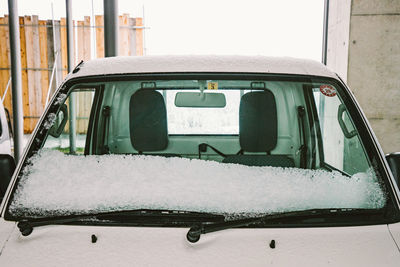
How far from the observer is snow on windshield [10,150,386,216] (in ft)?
5.14

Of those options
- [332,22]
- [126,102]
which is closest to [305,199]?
[126,102]

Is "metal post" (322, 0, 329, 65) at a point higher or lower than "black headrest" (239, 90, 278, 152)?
higher

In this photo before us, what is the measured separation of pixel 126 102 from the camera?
2771 mm

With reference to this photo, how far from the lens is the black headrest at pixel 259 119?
2.18 meters

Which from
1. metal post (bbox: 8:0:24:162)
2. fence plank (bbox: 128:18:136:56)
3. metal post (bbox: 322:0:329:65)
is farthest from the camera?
fence plank (bbox: 128:18:136:56)

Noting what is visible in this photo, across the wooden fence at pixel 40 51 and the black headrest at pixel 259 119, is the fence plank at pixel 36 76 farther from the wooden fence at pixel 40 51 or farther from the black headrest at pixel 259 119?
the black headrest at pixel 259 119

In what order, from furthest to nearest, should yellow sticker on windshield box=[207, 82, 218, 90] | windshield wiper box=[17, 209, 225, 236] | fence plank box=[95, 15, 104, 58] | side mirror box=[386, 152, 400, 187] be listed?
fence plank box=[95, 15, 104, 58] → yellow sticker on windshield box=[207, 82, 218, 90] → side mirror box=[386, 152, 400, 187] → windshield wiper box=[17, 209, 225, 236]

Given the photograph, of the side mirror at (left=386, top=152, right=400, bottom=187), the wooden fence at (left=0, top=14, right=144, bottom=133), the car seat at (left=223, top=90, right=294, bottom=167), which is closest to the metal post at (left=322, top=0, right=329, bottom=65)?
the car seat at (left=223, top=90, right=294, bottom=167)

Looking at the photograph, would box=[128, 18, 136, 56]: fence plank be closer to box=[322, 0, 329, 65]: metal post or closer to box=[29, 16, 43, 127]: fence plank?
box=[29, 16, 43, 127]: fence plank

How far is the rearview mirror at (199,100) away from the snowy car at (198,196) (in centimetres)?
11

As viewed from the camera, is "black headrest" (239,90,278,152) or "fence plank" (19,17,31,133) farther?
"fence plank" (19,17,31,133)

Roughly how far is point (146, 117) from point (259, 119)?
60cm

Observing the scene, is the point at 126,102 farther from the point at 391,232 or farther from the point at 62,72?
the point at 62,72

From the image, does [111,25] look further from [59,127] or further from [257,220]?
[257,220]
